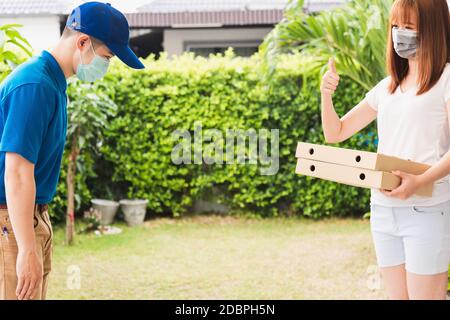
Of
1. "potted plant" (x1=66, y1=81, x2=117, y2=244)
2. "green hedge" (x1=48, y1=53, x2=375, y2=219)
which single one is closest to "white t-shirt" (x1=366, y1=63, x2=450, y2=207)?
"potted plant" (x1=66, y1=81, x2=117, y2=244)

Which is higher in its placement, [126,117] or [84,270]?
[126,117]

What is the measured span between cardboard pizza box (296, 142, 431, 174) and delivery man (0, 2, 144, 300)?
1.86 feet

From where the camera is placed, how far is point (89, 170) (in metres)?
5.34

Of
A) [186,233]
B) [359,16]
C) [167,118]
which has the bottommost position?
[186,233]

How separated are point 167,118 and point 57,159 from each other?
3.94m

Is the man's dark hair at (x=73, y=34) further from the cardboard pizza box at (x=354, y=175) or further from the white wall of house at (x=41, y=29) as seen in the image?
the white wall of house at (x=41, y=29)

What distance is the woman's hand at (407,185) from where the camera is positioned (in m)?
1.61

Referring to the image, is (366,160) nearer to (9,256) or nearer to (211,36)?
(9,256)

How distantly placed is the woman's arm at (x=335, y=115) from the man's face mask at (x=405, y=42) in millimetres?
197

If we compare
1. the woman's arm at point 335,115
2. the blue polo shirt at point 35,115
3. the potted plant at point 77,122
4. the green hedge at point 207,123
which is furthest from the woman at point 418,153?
the green hedge at point 207,123

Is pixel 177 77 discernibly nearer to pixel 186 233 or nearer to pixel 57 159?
pixel 186 233

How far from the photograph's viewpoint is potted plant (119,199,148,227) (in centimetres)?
558
